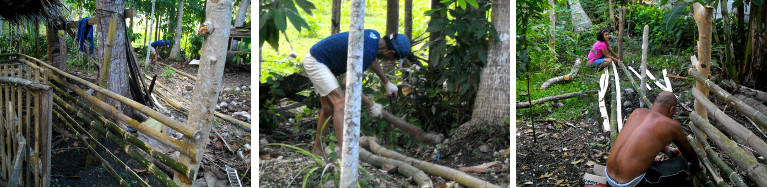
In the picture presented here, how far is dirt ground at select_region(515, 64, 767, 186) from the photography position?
3.45m

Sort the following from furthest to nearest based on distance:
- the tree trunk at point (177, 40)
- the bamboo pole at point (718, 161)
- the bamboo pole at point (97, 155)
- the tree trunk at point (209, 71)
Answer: the tree trunk at point (177, 40) < the bamboo pole at point (97, 155) < the bamboo pole at point (718, 161) < the tree trunk at point (209, 71)

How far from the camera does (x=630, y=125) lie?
2.80 meters

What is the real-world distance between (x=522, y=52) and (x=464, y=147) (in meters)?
1.15

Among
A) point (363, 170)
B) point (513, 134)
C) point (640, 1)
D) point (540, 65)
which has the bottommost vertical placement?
point (363, 170)

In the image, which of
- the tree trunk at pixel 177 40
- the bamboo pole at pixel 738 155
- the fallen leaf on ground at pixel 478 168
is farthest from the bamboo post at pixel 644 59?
the tree trunk at pixel 177 40

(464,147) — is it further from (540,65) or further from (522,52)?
(540,65)

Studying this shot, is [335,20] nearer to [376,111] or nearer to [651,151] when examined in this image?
[376,111]

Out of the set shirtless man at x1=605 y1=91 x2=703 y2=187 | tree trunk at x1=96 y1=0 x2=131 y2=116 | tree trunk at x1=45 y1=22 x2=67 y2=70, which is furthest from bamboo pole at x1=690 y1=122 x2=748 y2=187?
tree trunk at x1=45 y1=22 x2=67 y2=70

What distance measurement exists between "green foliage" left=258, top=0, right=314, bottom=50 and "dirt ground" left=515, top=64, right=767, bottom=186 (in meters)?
1.73

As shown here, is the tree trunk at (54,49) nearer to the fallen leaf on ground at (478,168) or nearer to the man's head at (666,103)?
the fallen leaf on ground at (478,168)

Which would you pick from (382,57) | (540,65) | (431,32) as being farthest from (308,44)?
(540,65)

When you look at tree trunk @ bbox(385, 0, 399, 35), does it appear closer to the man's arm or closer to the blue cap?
the blue cap

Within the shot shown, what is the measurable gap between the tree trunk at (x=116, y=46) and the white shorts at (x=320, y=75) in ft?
8.42

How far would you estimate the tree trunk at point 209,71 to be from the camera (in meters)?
2.57
